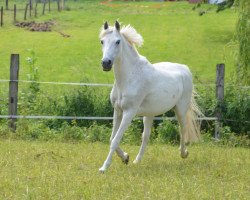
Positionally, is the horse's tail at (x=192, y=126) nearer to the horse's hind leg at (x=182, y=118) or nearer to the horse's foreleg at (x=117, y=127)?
the horse's hind leg at (x=182, y=118)

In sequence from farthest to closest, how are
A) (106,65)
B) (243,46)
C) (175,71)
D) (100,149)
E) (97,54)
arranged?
(97,54) < (243,46) < (100,149) < (175,71) < (106,65)

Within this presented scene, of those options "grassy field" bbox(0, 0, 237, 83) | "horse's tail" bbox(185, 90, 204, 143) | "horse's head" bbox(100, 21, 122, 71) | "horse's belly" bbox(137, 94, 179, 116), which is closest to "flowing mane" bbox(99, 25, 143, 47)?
"horse's head" bbox(100, 21, 122, 71)

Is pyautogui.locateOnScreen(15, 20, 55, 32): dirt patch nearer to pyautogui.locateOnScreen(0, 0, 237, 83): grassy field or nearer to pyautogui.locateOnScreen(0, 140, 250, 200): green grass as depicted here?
pyautogui.locateOnScreen(0, 0, 237, 83): grassy field

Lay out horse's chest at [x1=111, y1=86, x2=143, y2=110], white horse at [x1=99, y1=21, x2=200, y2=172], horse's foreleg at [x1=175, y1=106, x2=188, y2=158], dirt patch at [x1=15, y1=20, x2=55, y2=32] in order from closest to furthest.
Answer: white horse at [x1=99, y1=21, x2=200, y2=172]
horse's chest at [x1=111, y1=86, x2=143, y2=110]
horse's foreleg at [x1=175, y1=106, x2=188, y2=158]
dirt patch at [x1=15, y1=20, x2=55, y2=32]

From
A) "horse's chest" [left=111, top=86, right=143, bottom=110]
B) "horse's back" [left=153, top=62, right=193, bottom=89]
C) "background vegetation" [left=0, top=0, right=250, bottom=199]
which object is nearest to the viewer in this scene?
"background vegetation" [left=0, top=0, right=250, bottom=199]

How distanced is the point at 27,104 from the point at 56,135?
170cm

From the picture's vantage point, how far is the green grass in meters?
6.11

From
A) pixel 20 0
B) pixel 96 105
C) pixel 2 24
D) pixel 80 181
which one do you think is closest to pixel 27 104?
pixel 96 105

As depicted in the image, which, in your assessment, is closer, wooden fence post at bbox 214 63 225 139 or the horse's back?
the horse's back

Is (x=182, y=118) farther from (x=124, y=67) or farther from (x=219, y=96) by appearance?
(x=219, y=96)

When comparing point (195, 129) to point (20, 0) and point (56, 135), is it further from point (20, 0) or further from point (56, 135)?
point (20, 0)

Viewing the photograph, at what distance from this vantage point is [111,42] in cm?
804

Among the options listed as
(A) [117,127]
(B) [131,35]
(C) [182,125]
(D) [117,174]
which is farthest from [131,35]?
(D) [117,174]

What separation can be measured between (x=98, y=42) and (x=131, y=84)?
2493 centimetres
